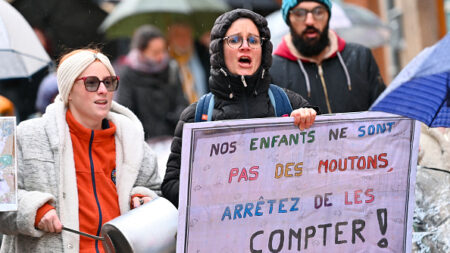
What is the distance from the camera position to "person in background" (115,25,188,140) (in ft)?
31.4

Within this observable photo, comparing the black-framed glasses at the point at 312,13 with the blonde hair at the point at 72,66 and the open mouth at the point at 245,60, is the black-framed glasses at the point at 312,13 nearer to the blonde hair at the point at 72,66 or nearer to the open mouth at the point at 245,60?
the open mouth at the point at 245,60

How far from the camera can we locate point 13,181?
485cm

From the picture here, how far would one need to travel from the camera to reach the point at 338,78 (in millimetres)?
6559

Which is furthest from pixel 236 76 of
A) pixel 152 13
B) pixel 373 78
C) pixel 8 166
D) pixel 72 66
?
pixel 152 13

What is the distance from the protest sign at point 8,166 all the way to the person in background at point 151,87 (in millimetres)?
4364

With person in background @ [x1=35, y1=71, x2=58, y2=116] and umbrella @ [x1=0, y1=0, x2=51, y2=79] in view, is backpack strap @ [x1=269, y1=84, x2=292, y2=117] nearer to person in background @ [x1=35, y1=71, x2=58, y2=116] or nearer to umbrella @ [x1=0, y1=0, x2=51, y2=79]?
umbrella @ [x1=0, y1=0, x2=51, y2=79]

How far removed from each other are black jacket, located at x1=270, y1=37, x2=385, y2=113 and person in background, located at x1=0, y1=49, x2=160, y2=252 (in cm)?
149

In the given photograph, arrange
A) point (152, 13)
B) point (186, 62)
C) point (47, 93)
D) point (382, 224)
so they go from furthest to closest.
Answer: point (152, 13)
point (186, 62)
point (47, 93)
point (382, 224)

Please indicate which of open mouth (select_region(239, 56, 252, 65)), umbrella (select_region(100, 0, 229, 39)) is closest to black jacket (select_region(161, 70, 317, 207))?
open mouth (select_region(239, 56, 252, 65))

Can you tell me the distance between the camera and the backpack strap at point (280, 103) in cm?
508

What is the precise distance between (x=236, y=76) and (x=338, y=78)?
171 centimetres

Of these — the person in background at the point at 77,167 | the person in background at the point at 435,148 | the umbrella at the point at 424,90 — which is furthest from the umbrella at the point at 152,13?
the umbrella at the point at 424,90

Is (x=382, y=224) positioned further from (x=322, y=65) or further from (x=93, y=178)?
(x=322, y=65)

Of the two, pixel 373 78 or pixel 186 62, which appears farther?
pixel 186 62
